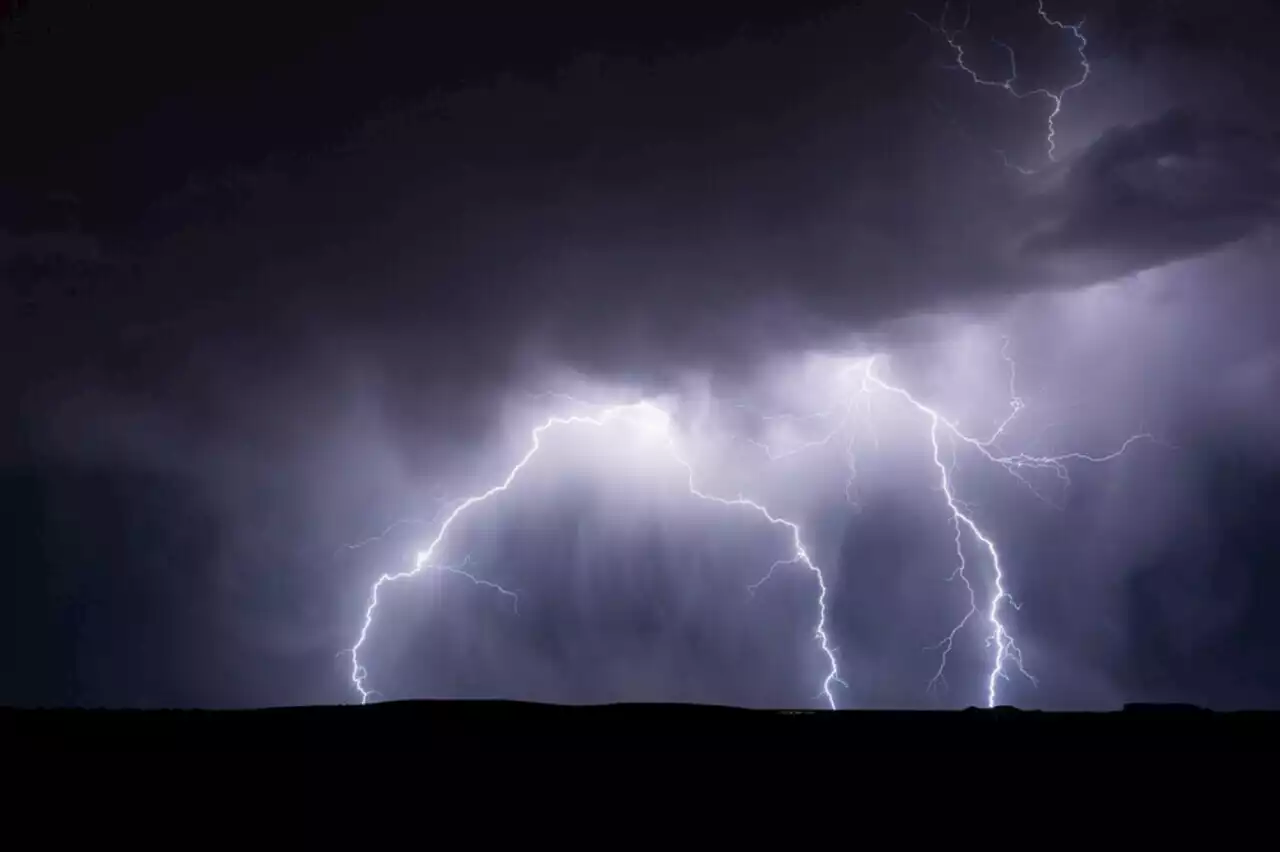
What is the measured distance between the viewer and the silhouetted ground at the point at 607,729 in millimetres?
809

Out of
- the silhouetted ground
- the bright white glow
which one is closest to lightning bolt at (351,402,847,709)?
the bright white glow

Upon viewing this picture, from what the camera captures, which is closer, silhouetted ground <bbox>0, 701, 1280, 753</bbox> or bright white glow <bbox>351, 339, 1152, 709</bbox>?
silhouetted ground <bbox>0, 701, 1280, 753</bbox>

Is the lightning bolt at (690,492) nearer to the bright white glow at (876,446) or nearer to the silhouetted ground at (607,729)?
the bright white glow at (876,446)

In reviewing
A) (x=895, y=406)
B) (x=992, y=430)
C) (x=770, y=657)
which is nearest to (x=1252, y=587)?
(x=992, y=430)

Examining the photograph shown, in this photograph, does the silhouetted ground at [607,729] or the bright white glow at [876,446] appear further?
the bright white glow at [876,446]

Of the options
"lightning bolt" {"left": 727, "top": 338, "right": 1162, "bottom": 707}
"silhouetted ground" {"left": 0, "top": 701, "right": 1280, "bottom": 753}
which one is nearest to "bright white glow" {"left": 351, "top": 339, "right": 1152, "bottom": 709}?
"lightning bolt" {"left": 727, "top": 338, "right": 1162, "bottom": 707}

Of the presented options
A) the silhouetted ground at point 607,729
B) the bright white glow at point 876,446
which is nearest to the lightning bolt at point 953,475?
the bright white glow at point 876,446

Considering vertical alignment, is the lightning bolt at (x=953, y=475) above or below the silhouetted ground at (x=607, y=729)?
above

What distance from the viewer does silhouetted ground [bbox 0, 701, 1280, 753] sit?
0.81 meters

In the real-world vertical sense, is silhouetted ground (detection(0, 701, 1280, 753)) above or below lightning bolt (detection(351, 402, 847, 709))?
below

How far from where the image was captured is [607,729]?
83cm

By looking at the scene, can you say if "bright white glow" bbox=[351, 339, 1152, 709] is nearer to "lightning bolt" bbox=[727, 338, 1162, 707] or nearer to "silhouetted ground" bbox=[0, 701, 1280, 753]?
"lightning bolt" bbox=[727, 338, 1162, 707]

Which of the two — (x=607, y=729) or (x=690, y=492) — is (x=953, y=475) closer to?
(x=690, y=492)

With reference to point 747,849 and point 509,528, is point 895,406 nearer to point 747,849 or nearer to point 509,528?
point 509,528
